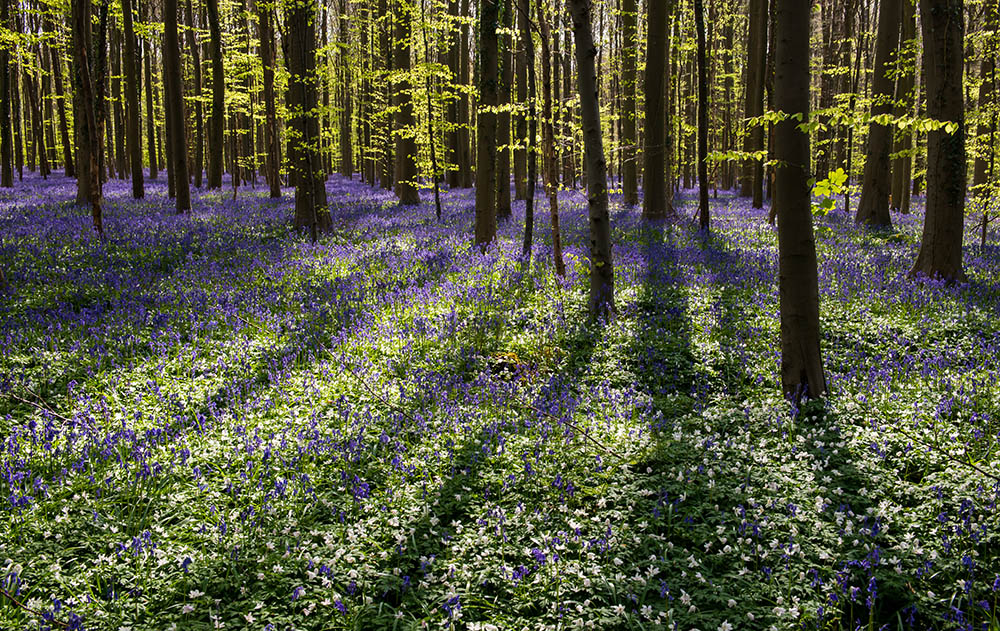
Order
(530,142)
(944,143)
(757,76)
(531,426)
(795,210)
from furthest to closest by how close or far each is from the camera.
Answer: (757,76) → (530,142) → (944,143) → (795,210) → (531,426)

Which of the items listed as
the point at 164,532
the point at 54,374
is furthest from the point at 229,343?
the point at 164,532

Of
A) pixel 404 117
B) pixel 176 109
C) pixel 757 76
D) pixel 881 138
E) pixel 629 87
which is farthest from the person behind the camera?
pixel 404 117

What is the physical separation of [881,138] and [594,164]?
46.3ft

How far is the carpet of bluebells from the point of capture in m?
3.73

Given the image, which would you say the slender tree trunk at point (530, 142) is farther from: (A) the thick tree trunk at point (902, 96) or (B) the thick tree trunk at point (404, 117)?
(A) the thick tree trunk at point (902, 96)

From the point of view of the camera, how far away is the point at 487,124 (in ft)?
48.5

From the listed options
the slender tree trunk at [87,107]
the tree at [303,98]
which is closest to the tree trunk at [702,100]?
the tree at [303,98]

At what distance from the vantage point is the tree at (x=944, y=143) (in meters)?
10.3

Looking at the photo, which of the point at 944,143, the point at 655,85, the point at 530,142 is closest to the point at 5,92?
the point at 530,142

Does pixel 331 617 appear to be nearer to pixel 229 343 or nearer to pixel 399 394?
pixel 399 394

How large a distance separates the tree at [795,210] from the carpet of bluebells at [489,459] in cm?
39

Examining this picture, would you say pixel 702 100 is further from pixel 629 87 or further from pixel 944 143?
pixel 629 87

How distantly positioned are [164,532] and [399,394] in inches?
115

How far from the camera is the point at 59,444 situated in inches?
210
